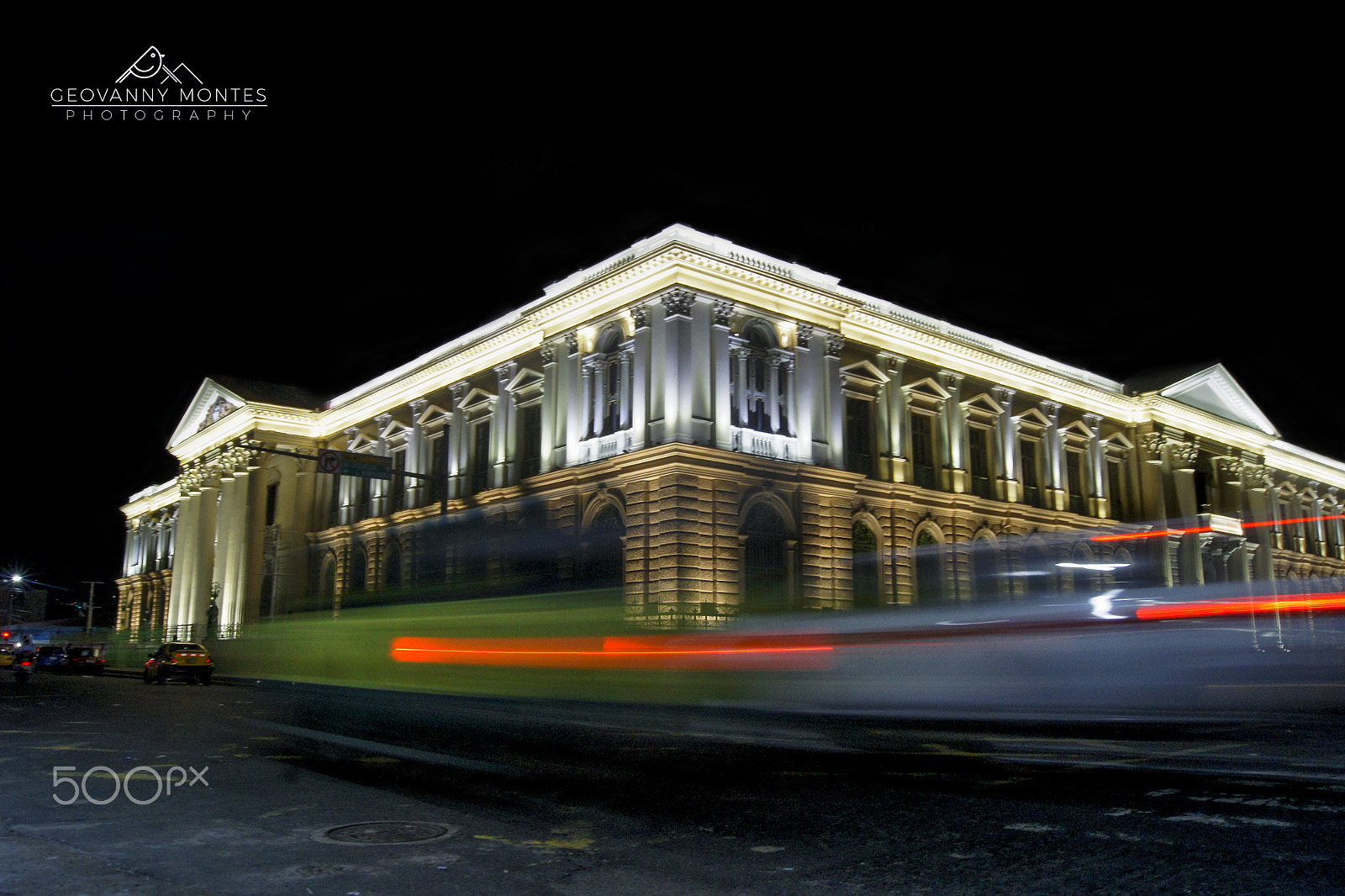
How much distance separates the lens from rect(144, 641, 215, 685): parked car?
1164 inches

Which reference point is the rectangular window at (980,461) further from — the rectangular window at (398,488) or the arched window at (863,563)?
the rectangular window at (398,488)

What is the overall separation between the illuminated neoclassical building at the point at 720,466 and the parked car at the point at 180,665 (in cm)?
314

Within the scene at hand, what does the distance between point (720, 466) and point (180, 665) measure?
55.5ft

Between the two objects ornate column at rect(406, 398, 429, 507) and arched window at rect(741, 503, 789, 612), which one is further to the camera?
ornate column at rect(406, 398, 429, 507)

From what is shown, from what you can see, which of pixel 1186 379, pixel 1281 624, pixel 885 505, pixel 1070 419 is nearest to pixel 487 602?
pixel 1281 624

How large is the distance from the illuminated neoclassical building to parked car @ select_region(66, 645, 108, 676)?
5708mm

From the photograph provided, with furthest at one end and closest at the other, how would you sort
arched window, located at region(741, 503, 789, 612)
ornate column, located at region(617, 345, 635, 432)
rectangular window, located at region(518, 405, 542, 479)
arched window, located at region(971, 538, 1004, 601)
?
rectangular window, located at region(518, 405, 542, 479) < ornate column, located at region(617, 345, 635, 432) < arched window, located at region(741, 503, 789, 612) < arched window, located at region(971, 538, 1004, 601)

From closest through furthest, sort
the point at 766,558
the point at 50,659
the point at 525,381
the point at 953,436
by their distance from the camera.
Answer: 1. the point at 766,558
2. the point at 525,381
3. the point at 953,436
4. the point at 50,659

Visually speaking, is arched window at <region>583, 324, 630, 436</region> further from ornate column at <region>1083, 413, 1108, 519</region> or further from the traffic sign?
ornate column at <region>1083, 413, 1108, 519</region>

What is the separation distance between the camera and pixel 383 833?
6.14 metres

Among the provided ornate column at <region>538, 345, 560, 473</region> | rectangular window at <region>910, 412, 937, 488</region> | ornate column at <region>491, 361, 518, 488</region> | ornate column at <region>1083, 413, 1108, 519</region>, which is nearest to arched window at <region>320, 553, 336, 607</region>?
ornate column at <region>491, 361, 518, 488</region>

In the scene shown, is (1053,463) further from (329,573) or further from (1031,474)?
(329,573)

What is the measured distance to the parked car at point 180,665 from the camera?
2958 centimetres

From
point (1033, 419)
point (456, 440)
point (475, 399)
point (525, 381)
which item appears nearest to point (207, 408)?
point (456, 440)
